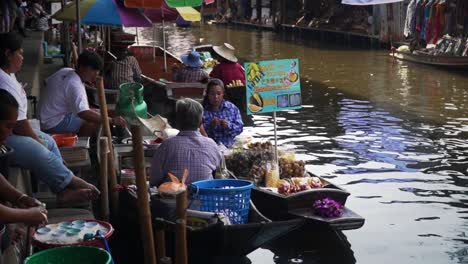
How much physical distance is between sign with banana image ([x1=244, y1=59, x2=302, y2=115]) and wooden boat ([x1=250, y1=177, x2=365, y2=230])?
1.05 m

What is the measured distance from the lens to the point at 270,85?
7.59 meters

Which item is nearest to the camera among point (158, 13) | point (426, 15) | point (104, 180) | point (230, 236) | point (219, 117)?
point (230, 236)

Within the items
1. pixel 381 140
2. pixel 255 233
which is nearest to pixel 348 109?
pixel 381 140

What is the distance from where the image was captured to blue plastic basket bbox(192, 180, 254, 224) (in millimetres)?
5820

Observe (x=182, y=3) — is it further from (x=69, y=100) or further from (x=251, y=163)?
(x=251, y=163)

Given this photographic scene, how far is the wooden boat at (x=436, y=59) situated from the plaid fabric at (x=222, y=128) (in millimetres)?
13674

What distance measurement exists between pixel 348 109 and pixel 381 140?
3252 mm

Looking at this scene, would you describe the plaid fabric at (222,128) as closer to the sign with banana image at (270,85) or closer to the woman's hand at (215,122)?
the woman's hand at (215,122)

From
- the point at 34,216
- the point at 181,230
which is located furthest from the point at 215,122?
the point at 34,216


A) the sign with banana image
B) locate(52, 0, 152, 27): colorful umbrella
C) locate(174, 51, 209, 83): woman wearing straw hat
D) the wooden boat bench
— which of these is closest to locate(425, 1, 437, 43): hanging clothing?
locate(174, 51, 209, 83): woman wearing straw hat

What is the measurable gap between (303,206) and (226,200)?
3.76 feet

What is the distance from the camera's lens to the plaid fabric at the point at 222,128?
8.47 meters

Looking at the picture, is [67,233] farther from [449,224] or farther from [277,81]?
[449,224]

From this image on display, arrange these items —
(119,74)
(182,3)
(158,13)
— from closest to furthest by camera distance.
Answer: (182,3)
(119,74)
(158,13)
